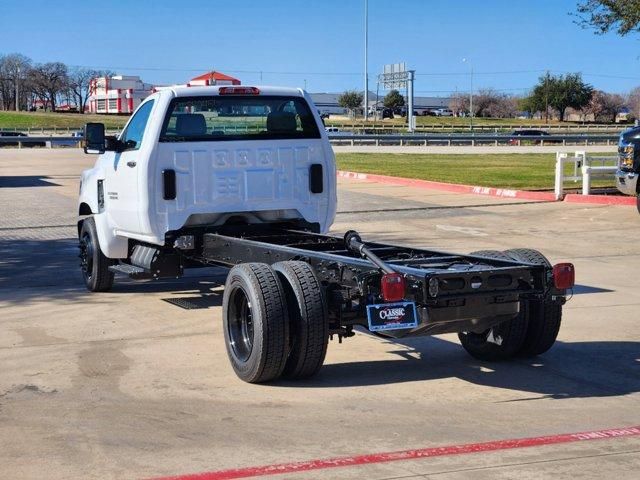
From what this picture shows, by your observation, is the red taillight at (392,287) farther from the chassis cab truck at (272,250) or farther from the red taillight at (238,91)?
the red taillight at (238,91)

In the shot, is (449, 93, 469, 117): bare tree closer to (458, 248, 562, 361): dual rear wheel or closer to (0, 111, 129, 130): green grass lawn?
(0, 111, 129, 130): green grass lawn

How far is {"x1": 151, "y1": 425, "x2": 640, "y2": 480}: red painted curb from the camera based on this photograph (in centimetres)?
516

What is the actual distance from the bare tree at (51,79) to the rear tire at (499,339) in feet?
456

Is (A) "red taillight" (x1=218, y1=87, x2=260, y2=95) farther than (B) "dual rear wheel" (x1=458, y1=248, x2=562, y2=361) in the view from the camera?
Yes

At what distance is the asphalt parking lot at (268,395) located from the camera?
539 centimetres

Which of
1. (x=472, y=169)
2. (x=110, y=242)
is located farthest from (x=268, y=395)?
(x=472, y=169)

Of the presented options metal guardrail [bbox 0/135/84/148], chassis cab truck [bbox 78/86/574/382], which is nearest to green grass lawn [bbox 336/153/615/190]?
chassis cab truck [bbox 78/86/574/382]

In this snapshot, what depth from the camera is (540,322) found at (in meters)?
7.33

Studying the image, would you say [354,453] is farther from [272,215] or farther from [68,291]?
[68,291]

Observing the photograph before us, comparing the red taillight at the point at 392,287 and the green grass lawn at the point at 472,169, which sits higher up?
the red taillight at the point at 392,287

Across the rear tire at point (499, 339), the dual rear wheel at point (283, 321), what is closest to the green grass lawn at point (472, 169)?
the rear tire at point (499, 339)

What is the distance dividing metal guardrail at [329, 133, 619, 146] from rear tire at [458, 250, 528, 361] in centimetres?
4964

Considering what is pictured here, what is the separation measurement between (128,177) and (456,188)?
16.1 metres

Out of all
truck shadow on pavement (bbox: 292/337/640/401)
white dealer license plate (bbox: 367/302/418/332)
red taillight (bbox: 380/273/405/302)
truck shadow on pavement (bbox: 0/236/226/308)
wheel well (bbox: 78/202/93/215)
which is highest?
wheel well (bbox: 78/202/93/215)
